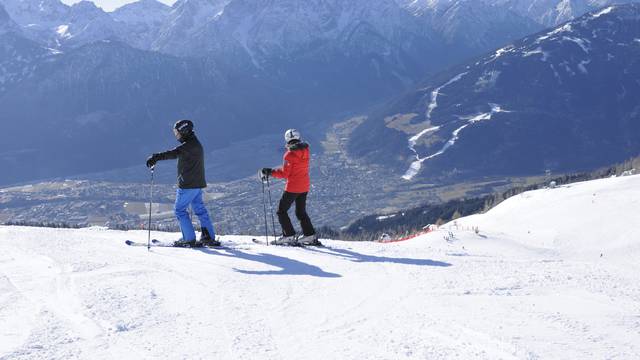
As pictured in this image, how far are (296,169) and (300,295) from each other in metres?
6.07

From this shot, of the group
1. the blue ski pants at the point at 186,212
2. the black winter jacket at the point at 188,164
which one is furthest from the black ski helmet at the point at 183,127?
the blue ski pants at the point at 186,212

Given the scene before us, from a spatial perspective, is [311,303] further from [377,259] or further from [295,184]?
[295,184]

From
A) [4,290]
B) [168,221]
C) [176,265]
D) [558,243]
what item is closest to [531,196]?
[558,243]

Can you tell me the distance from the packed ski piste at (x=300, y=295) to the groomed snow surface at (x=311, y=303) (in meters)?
0.03

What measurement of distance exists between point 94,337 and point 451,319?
3.99 m

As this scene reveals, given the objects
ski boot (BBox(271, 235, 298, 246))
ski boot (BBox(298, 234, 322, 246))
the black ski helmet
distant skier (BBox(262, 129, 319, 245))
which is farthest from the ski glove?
ski boot (BBox(298, 234, 322, 246))

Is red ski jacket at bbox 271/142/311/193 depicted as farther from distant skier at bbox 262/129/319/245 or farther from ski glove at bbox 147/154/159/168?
ski glove at bbox 147/154/159/168

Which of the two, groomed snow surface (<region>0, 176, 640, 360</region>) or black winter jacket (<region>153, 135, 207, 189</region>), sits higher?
black winter jacket (<region>153, 135, 207, 189</region>)

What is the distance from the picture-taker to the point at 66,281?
31.7 ft

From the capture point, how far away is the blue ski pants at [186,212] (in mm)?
13930

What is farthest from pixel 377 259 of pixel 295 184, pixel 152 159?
pixel 152 159

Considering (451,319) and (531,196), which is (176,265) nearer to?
(451,319)

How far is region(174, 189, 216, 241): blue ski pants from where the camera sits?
1393cm

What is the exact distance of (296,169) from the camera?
48.3 feet
